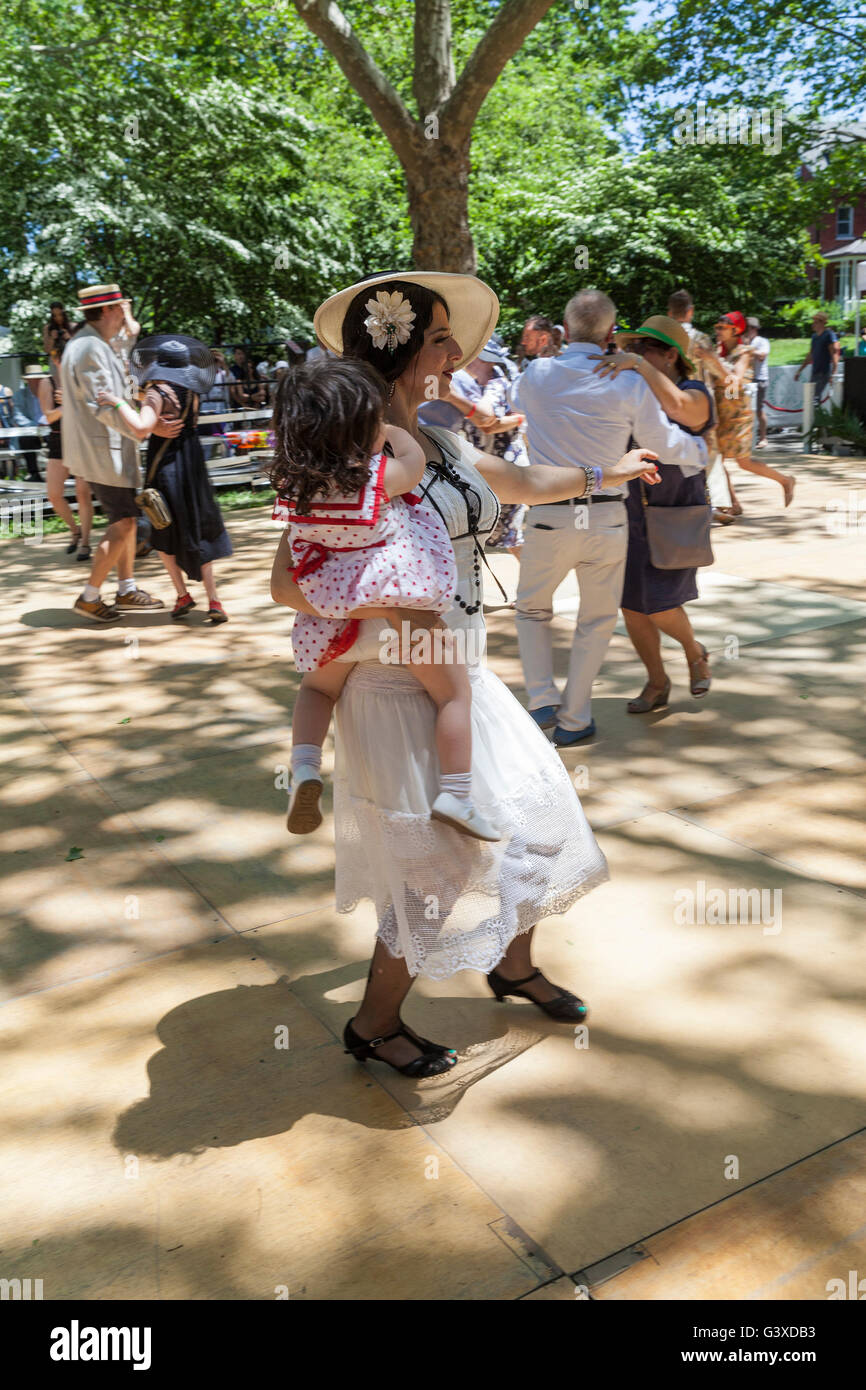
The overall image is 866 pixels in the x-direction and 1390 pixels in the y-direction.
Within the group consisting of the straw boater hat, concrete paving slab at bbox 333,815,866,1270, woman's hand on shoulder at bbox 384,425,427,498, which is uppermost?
the straw boater hat

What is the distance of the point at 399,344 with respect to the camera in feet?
8.62

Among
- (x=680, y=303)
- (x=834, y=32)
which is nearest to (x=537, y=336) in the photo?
(x=680, y=303)

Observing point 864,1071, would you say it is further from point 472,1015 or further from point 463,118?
point 463,118

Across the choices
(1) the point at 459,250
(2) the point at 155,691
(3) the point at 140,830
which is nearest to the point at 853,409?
(1) the point at 459,250

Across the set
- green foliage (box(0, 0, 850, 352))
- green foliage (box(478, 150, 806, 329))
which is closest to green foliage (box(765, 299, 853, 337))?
green foliage (box(0, 0, 850, 352))

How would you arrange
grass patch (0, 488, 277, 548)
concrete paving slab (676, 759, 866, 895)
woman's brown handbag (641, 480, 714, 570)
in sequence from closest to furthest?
concrete paving slab (676, 759, 866, 895)
woman's brown handbag (641, 480, 714, 570)
grass patch (0, 488, 277, 548)

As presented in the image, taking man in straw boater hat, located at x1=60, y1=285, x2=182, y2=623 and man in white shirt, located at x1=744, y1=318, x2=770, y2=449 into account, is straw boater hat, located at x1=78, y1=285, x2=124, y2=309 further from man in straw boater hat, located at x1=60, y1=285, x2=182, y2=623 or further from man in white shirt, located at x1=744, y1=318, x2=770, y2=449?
man in white shirt, located at x1=744, y1=318, x2=770, y2=449

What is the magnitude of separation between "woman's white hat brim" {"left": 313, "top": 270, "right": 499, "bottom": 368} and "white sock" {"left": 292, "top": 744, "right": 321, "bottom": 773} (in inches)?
38.6

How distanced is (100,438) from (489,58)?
18.8 ft

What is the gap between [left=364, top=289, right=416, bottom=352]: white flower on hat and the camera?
2.60 meters

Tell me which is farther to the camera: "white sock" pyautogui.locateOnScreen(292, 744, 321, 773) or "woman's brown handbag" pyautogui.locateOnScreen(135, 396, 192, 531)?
"woman's brown handbag" pyautogui.locateOnScreen(135, 396, 192, 531)

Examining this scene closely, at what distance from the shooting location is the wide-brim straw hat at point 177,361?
7184 mm

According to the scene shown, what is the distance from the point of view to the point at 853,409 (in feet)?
49.4

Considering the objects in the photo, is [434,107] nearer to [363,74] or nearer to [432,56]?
[432,56]
